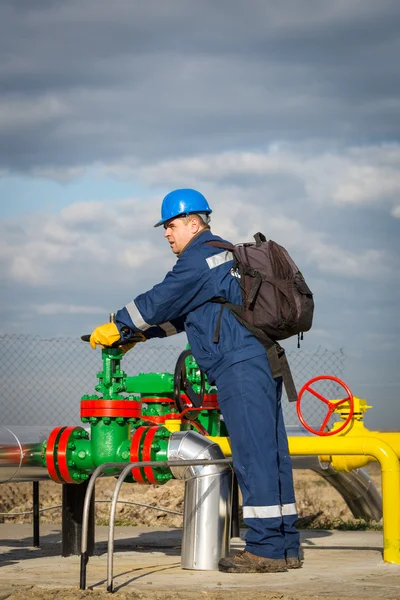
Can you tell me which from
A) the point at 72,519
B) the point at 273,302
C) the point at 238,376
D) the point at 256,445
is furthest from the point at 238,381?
the point at 72,519

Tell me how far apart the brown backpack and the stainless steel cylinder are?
588mm

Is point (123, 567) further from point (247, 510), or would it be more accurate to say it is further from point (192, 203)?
point (192, 203)

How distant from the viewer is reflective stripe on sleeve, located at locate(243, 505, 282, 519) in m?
5.25

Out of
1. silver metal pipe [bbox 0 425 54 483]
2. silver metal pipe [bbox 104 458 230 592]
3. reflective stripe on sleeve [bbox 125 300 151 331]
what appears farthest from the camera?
silver metal pipe [bbox 0 425 54 483]

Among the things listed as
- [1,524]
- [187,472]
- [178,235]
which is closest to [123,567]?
[187,472]

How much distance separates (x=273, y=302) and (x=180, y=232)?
76cm

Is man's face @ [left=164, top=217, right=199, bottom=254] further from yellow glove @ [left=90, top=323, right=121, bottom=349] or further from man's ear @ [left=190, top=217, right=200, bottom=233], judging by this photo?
yellow glove @ [left=90, top=323, right=121, bottom=349]

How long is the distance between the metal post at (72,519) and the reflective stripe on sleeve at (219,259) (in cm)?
175

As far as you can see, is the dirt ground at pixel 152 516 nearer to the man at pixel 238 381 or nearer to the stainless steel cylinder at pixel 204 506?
the man at pixel 238 381

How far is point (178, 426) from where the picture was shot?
7133 millimetres

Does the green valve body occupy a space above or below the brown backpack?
below

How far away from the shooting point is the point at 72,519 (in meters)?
6.28

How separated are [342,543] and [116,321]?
8.82 ft

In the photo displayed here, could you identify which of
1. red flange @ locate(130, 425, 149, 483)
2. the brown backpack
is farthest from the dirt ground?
the brown backpack
